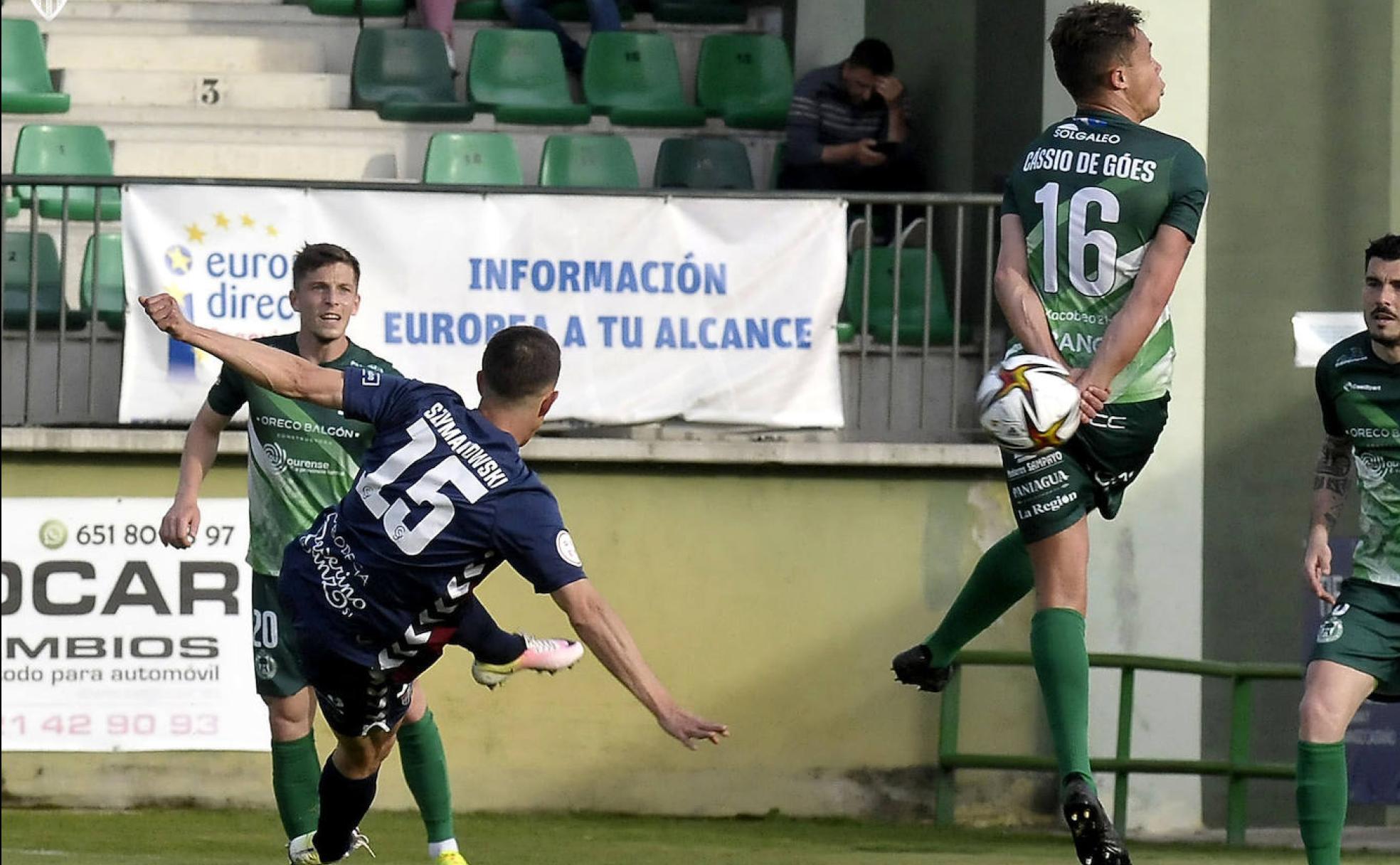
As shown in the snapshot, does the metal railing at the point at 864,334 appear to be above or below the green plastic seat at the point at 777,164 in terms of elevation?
below

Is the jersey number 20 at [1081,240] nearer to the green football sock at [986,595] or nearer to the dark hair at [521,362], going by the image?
the green football sock at [986,595]

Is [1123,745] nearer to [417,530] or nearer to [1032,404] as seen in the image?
[1032,404]

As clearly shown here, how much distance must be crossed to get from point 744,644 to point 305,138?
4450 millimetres

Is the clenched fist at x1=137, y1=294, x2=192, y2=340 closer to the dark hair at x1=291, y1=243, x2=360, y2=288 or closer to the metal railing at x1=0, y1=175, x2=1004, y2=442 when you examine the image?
the dark hair at x1=291, y1=243, x2=360, y2=288

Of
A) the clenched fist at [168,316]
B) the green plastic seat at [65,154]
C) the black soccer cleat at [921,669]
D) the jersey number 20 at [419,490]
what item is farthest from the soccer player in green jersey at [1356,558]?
the green plastic seat at [65,154]

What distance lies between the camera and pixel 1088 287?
18.7 feet

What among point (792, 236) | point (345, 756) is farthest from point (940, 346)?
point (345, 756)

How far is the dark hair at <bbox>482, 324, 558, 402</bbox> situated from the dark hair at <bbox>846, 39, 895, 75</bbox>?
7.73 metres

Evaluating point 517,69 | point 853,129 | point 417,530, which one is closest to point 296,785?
point 417,530

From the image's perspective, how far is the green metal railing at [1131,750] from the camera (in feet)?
34.0

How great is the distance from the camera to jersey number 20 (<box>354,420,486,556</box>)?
5.39 m

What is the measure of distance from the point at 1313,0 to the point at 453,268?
471 centimetres

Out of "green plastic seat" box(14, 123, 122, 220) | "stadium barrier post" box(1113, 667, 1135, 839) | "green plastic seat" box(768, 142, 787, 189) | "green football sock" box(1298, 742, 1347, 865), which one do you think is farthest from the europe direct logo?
"green football sock" box(1298, 742, 1347, 865)

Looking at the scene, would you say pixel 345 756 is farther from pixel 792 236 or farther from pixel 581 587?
pixel 792 236
